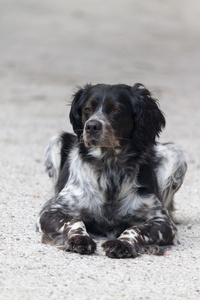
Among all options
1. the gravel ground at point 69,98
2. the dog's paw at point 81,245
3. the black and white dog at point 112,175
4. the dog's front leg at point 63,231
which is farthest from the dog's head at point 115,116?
the gravel ground at point 69,98

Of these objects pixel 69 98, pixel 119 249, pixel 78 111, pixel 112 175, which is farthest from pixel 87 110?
pixel 69 98

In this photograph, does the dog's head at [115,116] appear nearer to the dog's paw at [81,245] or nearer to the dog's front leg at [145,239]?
the dog's front leg at [145,239]

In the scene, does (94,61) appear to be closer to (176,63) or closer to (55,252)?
(176,63)

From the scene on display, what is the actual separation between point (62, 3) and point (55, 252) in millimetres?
23373

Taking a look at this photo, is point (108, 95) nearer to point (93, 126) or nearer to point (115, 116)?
point (115, 116)

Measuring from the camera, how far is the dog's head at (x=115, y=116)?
5.89m

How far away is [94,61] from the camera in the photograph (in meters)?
21.5

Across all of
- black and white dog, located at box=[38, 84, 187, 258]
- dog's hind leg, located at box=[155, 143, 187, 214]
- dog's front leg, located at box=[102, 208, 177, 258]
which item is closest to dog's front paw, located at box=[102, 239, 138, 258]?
dog's front leg, located at box=[102, 208, 177, 258]

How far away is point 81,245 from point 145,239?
2.08ft

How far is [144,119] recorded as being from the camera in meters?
6.25

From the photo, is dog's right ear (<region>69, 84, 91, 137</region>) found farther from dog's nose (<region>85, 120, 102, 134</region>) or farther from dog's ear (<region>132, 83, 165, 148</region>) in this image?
dog's nose (<region>85, 120, 102, 134</region>)

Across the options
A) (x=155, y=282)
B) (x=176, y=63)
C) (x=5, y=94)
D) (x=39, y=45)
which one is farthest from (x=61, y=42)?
(x=155, y=282)

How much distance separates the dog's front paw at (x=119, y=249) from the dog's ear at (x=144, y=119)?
1.11 metres

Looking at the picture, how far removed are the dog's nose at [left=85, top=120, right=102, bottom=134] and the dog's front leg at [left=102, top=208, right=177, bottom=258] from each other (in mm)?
891
